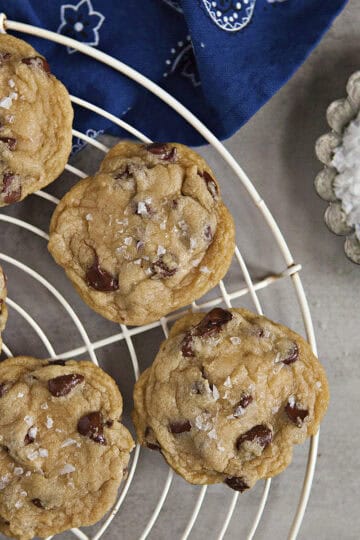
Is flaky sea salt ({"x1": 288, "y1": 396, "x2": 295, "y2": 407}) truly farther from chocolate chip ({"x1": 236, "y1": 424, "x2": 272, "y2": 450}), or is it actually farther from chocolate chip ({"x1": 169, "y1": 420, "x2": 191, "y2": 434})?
chocolate chip ({"x1": 169, "y1": 420, "x2": 191, "y2": 434})

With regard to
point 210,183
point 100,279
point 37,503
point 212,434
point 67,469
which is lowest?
point 37,503

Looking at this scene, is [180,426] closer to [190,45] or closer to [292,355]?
[292,355]

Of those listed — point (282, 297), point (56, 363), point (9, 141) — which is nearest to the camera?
point (9, 141)

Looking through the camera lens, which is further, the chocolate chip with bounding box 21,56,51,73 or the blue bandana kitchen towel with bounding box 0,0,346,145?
the blue bandana kitchen towel with bounding box 0,0,346,145

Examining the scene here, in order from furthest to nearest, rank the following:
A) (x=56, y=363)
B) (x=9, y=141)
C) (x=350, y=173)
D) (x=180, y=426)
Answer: (x=350, y=173) → (x=56, y=363) → (x=180, y=426) → (x=9, y=141)

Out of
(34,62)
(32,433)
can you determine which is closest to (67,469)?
(32,433)

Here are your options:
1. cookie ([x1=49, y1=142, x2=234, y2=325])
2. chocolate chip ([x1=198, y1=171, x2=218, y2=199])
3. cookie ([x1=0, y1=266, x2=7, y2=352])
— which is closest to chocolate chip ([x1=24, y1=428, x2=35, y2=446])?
cookie ([x1=0, y1=266, x2=7, y2=352])

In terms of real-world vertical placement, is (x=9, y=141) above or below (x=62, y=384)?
above

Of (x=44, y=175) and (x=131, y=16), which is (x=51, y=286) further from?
(x=131, y=16)

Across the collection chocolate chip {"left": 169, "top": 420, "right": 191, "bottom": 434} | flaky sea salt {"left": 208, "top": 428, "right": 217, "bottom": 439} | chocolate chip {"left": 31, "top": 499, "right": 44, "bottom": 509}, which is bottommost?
chocolate chip {"left": 31, "top": 499, "right": 44, "bottom": 509}
